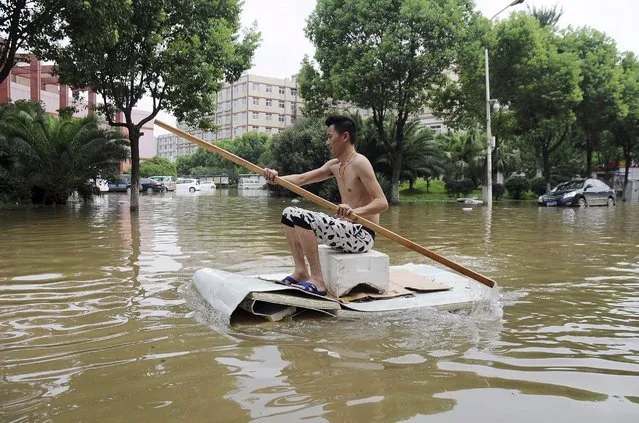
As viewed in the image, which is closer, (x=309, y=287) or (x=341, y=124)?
(x=309, y=287)

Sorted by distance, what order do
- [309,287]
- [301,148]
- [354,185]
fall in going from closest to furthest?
[309,287]
[354,185]
[301,148]

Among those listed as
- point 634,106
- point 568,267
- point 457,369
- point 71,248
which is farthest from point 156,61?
point 634,106

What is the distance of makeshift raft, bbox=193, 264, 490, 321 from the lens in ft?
13.6

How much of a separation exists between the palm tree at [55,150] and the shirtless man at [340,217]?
61.5 ft

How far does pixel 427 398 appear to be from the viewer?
2.77 meters

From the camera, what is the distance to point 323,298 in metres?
4.27

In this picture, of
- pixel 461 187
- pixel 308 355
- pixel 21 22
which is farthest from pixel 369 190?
pixel 461 187

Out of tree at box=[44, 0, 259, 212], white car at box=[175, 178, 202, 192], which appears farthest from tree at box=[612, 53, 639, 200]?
white car at box=[175, 178, 202, 192]

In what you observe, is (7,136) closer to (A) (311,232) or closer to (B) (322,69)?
(B) (322,69)

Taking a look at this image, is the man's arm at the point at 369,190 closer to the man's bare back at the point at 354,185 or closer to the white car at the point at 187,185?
the man's bare back at the point at 354,185

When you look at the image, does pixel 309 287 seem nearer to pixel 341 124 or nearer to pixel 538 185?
pixel 341 124

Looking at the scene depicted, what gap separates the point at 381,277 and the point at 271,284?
96 centimetres

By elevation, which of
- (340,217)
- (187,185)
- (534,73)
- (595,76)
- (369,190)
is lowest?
(340,217)

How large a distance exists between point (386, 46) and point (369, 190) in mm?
21089
